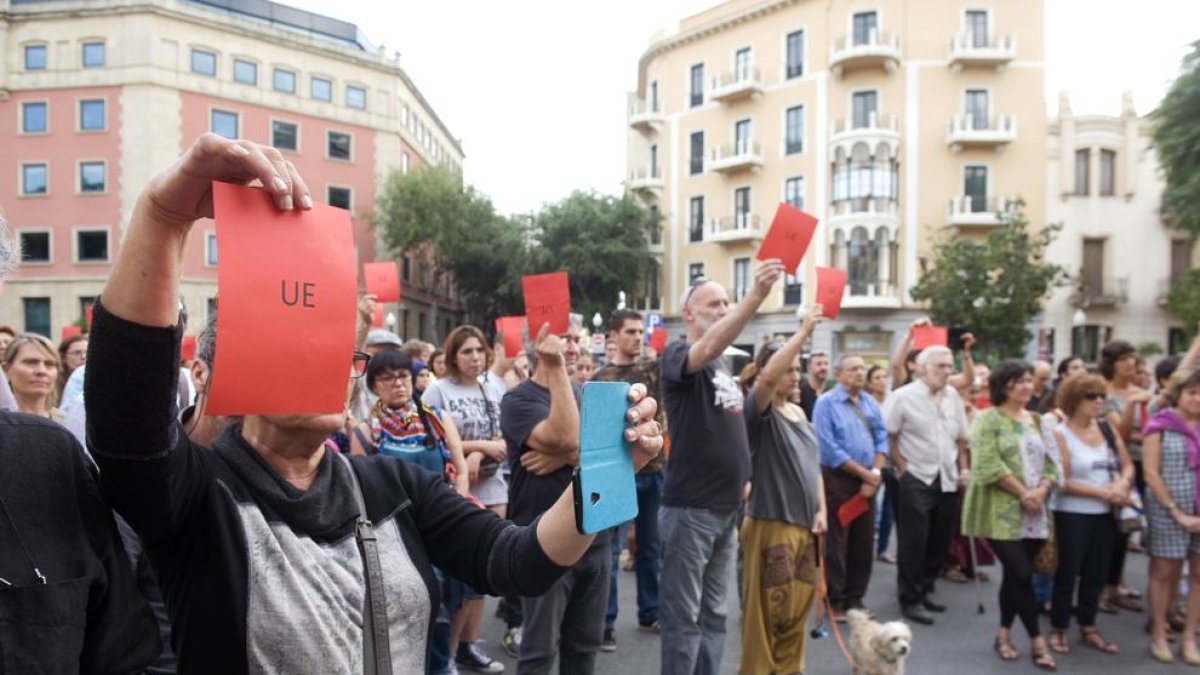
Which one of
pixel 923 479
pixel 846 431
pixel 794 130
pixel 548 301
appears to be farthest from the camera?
pixel 794 130

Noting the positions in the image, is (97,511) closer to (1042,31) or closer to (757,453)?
(757,453)

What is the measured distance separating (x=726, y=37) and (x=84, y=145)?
1155 inches

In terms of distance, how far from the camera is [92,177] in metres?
34.5

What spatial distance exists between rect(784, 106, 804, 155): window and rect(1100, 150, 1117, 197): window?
40.3ft

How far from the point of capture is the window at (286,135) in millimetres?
37719

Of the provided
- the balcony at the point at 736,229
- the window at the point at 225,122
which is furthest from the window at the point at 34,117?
the balcony at the point at 736,229

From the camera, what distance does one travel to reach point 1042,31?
106 ft

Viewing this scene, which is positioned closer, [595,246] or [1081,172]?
[1081,172]

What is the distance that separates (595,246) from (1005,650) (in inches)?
1247

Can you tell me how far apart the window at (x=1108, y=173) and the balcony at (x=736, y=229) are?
14075 millimetres

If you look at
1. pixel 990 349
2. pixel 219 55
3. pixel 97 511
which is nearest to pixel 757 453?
pixel 97 511

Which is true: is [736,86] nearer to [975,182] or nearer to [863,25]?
[863,25]

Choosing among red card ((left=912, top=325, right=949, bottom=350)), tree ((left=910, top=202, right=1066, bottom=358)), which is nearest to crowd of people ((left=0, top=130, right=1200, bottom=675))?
red card ((left=912, top=325, right=949, bottom=350))

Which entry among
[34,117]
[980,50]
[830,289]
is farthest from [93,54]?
[830,289]
